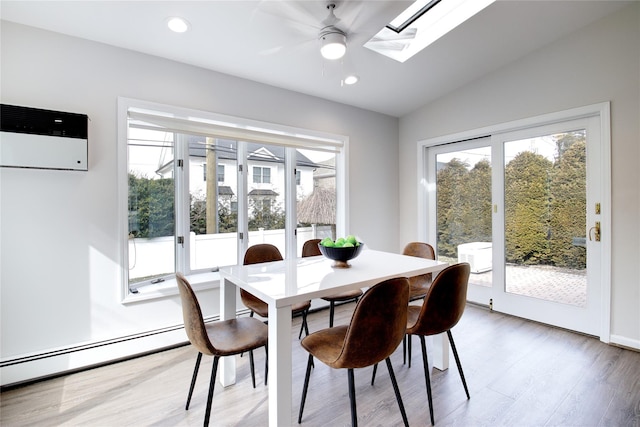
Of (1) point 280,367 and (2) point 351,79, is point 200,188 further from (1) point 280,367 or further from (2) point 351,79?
(1) point 280,367

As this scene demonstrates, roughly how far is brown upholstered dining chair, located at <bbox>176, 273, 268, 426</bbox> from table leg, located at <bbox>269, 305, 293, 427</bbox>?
260 mm

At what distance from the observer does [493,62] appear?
3.22 meters

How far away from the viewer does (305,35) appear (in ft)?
7.98

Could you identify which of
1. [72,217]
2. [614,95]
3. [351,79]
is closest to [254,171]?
[351,79]

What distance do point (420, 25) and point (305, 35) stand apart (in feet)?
3.69

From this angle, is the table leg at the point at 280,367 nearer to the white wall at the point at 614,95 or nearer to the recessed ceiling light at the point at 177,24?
the recessed ceiling light at the point at 177,24

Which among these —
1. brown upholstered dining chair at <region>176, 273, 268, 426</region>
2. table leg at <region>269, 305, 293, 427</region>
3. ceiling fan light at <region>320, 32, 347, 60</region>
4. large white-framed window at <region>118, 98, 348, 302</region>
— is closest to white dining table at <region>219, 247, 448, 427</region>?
table leg at <region>269, 305, 293, 427</region>

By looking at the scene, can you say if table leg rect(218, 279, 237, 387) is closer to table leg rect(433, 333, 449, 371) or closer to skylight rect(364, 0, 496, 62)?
table leg rect(433, 333, 449, 371)

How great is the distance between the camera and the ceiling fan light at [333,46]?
86.6 inches

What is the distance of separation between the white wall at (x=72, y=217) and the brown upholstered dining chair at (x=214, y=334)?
1054mm

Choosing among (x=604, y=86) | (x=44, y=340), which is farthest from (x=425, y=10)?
(x=44, y=340)

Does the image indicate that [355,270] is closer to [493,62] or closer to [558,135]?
[558,135]

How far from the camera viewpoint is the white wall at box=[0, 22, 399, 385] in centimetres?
205

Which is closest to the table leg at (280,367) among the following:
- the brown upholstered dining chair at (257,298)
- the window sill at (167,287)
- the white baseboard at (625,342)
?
the brown upholstered dining chair at (257,298)
